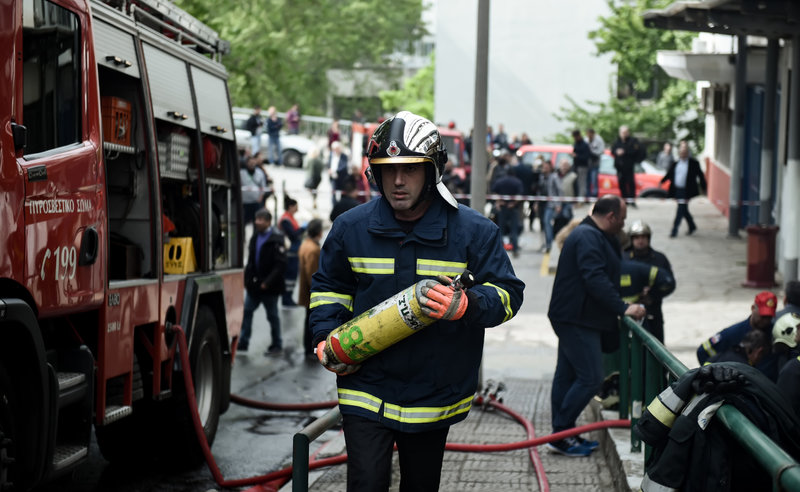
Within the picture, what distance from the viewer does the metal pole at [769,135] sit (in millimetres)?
18891

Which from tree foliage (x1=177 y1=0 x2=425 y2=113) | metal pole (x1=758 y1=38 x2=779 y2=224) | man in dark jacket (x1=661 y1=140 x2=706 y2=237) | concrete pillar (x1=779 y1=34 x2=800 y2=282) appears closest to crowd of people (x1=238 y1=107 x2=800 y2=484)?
concrete pillar (x1=779 y1=34 x2=800 y2=282)

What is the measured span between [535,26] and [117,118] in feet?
137

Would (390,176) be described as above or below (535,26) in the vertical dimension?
below

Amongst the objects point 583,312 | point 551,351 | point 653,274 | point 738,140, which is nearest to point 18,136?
point 583,312

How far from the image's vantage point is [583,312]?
7820mm

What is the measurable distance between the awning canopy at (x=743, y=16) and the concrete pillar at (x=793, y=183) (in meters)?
0.59

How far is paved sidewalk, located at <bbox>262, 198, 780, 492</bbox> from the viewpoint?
702 centimetres

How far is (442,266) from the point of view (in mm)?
4328

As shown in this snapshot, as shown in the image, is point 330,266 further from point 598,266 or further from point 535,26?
point 535,26

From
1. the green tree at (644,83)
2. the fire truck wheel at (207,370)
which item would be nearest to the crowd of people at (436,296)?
the fire truck wheel at (207,370)

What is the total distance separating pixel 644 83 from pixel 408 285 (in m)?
35.8

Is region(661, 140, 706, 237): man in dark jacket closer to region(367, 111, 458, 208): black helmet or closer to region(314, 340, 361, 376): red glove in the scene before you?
region(367, 111, 458, 208): black helmet

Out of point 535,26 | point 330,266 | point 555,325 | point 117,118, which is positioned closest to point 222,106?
point 117,118

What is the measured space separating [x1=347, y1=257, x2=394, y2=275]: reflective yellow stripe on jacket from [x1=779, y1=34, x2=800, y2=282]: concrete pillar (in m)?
12.5
